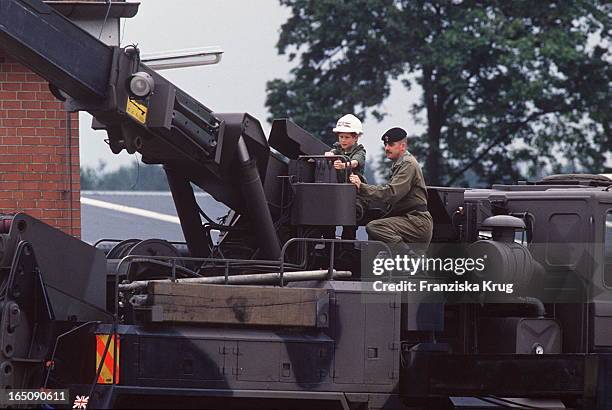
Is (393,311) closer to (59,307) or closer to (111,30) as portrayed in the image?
(59,307)

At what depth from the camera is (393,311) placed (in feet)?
34.4

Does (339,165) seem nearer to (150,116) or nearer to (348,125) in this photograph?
(348,125)

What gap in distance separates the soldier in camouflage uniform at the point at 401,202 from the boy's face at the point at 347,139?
30 cm

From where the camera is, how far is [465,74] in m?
38.1

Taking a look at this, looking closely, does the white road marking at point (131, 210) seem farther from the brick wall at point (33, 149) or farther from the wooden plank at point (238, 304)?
the wooden plank at point (238, 304)

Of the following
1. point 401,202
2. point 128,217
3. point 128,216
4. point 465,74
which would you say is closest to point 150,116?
point 401,202

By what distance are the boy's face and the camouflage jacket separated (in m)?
0.40

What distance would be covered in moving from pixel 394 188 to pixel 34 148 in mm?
→ 5158

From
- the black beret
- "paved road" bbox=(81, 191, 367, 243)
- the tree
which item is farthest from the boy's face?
the tree

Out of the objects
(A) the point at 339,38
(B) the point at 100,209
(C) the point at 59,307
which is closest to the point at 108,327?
(C) the point at 59,307

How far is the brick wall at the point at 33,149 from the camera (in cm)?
1477

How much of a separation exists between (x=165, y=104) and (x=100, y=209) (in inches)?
523

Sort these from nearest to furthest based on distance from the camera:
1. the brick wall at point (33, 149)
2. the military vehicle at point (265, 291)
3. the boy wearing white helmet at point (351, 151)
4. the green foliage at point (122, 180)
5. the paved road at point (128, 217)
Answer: the military vehicle at point (265, 291), the boy wearing white helmet at point (351, 151), the brick wall at point (33, 149), the paved road at point (128, 217), the green foliage at point (122, 180)

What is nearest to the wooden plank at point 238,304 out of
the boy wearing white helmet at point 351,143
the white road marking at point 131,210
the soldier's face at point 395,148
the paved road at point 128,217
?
the boy wearing white helmet at point 351,143
